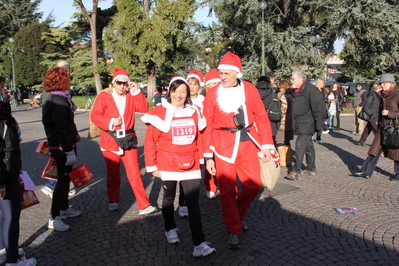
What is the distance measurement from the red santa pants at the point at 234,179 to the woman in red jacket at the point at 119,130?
136cm

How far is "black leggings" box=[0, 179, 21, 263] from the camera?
124 inches

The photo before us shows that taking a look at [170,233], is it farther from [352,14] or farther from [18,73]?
[18,73]

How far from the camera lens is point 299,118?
21.8 ft

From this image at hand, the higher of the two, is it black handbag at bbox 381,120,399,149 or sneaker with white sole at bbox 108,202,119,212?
black handbag at bbox 381,120,399,149

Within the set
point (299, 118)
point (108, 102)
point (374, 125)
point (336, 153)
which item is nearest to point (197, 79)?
point (108, 102)

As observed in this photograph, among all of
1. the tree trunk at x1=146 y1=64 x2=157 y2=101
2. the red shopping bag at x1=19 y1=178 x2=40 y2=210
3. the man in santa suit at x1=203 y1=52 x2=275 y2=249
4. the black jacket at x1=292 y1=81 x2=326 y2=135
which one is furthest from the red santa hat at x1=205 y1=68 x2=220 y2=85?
the tree trunk at x1=146 y1=64 x2=157 y2=101

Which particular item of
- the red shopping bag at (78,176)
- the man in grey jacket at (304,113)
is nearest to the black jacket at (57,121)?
the red shopping bag at (78,176)

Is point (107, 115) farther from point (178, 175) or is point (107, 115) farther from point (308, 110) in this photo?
point (308, 110)

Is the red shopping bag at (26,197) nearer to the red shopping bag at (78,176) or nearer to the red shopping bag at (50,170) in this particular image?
the red shopping bag at (78,176)

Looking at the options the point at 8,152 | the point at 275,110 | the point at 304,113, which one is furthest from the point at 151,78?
the point at 8,152

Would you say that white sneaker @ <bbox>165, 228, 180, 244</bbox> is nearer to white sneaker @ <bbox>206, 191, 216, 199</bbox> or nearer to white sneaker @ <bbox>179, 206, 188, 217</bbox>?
white sneaker @ <bbox>179, 206, 188, 217</bbox>

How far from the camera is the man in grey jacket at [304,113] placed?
6457 millimetres

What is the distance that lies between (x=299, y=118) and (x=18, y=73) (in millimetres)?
49005

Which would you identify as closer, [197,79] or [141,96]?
[141,96]
